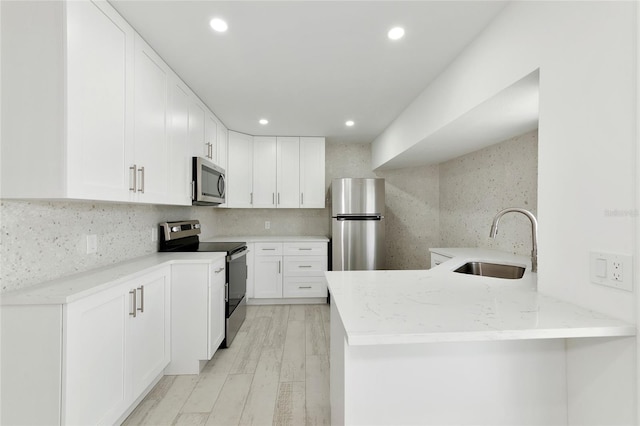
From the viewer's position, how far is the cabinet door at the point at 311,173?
4059mm

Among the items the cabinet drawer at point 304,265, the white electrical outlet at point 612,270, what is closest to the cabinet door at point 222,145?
the cabinet drawer at point 304,265

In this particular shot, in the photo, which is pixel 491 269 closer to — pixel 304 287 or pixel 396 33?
pixel 396 33

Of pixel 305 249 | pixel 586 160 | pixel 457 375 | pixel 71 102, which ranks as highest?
pixel 71 102

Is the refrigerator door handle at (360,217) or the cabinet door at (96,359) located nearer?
the cabinet door at (96,359)

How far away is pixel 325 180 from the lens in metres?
4.36

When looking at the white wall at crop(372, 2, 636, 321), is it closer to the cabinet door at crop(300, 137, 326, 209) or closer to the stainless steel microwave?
the stainless steel microwave

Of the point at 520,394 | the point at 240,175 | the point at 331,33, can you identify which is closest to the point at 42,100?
the point at 331,33

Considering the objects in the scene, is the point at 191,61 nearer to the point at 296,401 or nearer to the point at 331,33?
the point at 331,33

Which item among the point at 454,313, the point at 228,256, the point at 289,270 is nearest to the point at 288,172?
the point at 289,270

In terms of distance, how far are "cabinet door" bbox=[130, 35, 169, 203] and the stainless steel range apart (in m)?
0.65

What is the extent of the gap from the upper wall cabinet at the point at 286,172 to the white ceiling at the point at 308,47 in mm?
1125

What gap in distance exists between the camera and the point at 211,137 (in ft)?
10.2

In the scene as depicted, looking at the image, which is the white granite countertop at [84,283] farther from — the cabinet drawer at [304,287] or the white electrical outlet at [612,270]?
the white electrical outlet at [612,270]

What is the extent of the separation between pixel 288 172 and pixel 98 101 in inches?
107
